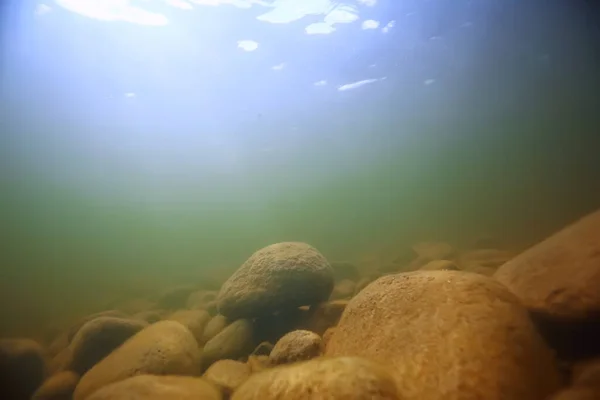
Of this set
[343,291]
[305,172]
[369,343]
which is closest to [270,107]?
[343,291]

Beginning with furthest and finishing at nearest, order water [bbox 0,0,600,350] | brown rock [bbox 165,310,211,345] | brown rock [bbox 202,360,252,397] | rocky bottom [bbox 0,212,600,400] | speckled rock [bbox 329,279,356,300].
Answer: water [bbox 0,0,600,350], speckled rock [bbox 329,279,356,300], brown rock [bbox 165,310,211,345], brown rock [bbox 202,360,252,397], rocky bottom [bbox 0,212,600,400]

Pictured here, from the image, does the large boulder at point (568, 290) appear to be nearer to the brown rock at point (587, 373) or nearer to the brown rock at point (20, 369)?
the brown rock at point (587, 373)

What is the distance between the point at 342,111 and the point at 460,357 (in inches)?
1012

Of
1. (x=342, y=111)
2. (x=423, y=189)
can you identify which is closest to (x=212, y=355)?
(x=342, y=111)

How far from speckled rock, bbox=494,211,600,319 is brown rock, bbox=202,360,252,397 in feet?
10.9

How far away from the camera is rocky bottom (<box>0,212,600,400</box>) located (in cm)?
281

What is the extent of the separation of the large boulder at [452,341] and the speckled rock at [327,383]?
0.21m

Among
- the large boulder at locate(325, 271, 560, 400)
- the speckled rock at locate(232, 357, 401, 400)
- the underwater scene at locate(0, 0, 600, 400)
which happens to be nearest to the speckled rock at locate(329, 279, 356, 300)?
the underwater scene at locate(0, 0, 600, 400)

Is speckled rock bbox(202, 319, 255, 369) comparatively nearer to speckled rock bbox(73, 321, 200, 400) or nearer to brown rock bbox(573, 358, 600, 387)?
speckled rock bbox(73, 321, 200, 400)

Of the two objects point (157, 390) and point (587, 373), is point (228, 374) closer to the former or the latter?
point (157, 390)

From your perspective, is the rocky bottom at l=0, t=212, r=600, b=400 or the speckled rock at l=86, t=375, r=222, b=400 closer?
the rocky bottom at l=0, t=212, r=600, b=400

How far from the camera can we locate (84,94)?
67.8 ft

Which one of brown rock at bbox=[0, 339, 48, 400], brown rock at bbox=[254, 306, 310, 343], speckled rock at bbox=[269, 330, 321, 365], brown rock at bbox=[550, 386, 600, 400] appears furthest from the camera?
brown rock at bbox=[254, 306, 310, 343]

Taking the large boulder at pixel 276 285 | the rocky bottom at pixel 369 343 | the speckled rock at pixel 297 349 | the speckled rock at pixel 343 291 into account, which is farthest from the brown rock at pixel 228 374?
the speckled rock at pixel 343 291
